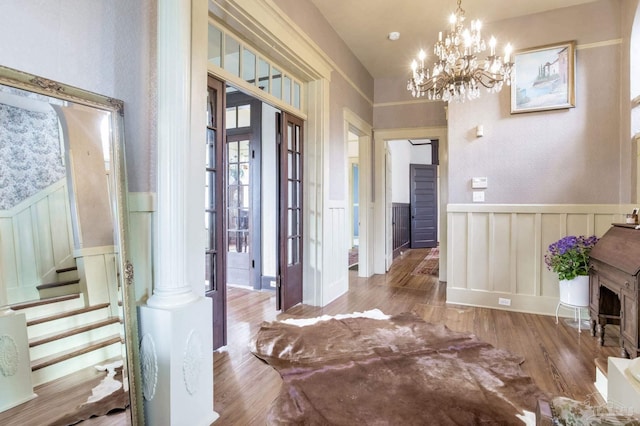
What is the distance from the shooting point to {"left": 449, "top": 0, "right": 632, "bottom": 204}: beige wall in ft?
11.2

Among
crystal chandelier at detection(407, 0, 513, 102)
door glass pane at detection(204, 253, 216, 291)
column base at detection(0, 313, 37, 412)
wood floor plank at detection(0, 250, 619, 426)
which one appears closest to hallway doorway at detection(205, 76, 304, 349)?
wood floor plank at detection(0, 250, 619, 426)

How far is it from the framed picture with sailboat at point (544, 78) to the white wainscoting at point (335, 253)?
2.40 m

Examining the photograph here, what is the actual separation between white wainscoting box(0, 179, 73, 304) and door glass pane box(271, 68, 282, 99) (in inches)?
93.0

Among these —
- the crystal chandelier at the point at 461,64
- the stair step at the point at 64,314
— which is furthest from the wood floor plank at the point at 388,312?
the crystal chandelier at the point at 461,64

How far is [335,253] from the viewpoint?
4273mm

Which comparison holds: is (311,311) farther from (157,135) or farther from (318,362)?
(157,135)

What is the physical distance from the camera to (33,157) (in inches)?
51.5

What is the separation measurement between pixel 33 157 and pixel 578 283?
4.09m

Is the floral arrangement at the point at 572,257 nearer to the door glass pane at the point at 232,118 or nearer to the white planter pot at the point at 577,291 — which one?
the white planter pot at the point at 577,291

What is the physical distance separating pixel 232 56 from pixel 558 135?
3527 millimetres

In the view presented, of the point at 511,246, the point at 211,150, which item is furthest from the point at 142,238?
the point at 511,246

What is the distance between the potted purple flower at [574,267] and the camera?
302 cm

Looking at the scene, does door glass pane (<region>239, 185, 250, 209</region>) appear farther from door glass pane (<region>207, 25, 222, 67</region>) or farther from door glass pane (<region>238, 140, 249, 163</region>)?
door glass pane (<region>207, 25, 222, 67</region>)

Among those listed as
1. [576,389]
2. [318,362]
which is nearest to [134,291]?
[318,362]
